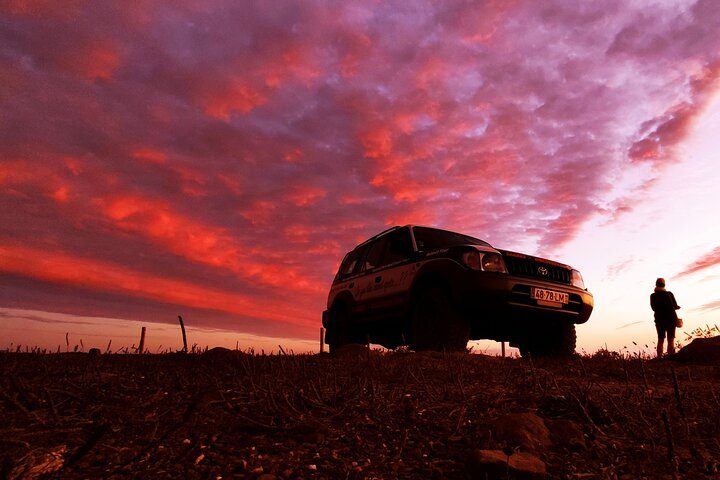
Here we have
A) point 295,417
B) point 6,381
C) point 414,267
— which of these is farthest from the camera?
point 414,267

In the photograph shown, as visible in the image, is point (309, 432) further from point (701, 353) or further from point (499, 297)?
point (701, 353)

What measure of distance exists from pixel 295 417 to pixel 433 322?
4141mm

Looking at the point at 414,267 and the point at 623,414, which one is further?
the point at 414,267

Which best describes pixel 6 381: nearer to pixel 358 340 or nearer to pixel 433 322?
pixel 433 322

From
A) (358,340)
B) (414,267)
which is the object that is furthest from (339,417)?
(358,340)

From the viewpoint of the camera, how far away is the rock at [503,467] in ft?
7.33

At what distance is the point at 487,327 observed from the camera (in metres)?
7.38

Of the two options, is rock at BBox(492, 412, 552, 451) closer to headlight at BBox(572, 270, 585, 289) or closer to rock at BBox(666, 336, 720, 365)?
headlight at BBox(572, 270, 585, 289)

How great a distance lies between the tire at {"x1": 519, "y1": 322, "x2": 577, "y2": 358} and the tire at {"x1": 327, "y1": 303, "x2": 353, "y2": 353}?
3034 mm

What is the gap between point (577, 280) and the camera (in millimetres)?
7500

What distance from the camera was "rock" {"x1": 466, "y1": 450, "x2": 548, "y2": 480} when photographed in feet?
7.33

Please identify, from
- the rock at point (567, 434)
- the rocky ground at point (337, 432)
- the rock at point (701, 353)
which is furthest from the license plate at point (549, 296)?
the rock at point (567, 434)

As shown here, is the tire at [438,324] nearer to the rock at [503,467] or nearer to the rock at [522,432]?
the rock at [522,432]

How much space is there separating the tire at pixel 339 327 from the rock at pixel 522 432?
20.1 feet
